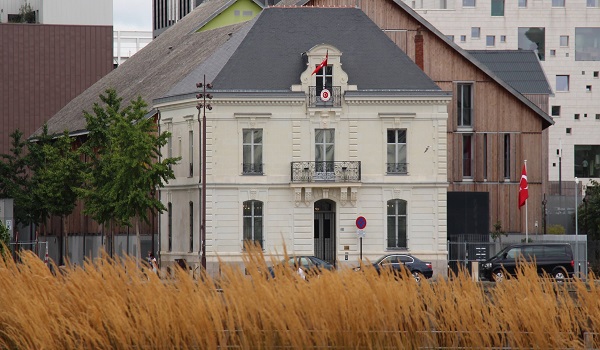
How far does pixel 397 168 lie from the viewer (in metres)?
61.8

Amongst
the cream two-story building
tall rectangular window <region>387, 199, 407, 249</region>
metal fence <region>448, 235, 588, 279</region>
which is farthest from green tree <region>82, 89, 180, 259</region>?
metal fence <region>448, 235, 588, 279</region>

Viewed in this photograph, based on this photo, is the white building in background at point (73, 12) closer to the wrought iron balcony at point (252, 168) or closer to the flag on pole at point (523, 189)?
the flag on pole at point (523, 189)

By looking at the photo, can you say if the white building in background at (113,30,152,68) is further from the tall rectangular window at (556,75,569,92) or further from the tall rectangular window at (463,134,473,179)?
the tall rectangular window at (463,134,473,179)

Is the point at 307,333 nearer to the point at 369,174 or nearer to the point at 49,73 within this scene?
the point at 369,174

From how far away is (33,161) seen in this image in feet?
235

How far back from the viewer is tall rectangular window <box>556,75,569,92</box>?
4722 inches

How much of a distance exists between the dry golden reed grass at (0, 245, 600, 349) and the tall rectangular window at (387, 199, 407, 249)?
117ft

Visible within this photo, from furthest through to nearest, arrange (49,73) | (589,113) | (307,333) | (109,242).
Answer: (589,113), (49,73), (109,242), (307,333)

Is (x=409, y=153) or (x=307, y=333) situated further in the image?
(x=409, y=153)

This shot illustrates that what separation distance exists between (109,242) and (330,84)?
14986 mm

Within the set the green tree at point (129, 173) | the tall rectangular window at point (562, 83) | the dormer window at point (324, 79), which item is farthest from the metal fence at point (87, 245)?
the tall rectangular window at point (562, 83)

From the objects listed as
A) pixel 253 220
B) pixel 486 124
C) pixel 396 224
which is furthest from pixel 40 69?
pixel 396 224

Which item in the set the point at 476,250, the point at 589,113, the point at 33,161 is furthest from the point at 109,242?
the point at 589,113

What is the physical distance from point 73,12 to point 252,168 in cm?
4591
